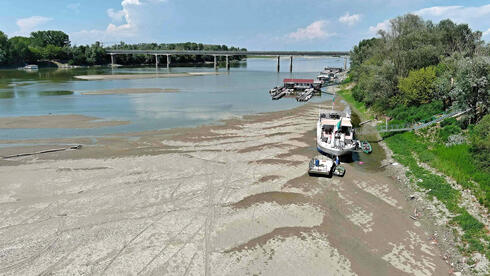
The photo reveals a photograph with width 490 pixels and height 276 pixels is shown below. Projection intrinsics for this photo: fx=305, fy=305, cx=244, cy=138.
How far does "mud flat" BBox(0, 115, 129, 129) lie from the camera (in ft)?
158

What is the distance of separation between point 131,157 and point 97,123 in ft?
65.8

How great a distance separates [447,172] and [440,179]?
145 centimetres

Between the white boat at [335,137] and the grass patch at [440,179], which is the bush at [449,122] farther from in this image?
the white boat at [335,137]

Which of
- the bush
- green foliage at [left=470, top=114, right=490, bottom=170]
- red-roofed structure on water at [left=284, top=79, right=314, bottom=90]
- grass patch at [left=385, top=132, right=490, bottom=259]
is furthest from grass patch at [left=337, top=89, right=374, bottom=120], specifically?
green foliage at [left=470, top=114, right=490, bottom=170]

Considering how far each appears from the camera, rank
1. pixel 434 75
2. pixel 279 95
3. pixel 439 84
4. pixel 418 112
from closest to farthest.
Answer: pixel 439 84, pixel 418 112, pixel 434 75, pixel 279 95

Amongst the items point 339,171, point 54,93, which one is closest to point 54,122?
point 54,93

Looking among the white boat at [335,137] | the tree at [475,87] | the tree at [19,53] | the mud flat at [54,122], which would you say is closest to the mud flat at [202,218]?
the white boat at [335,137]

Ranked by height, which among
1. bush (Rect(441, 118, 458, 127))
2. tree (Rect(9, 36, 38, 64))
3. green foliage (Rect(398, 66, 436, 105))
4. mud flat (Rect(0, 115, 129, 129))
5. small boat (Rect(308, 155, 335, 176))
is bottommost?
small boat (Rect(308, 155, 335, 176))

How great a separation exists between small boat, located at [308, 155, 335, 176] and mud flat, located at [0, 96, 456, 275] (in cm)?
89

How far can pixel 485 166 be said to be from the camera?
86.0ft

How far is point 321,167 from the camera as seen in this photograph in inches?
1186

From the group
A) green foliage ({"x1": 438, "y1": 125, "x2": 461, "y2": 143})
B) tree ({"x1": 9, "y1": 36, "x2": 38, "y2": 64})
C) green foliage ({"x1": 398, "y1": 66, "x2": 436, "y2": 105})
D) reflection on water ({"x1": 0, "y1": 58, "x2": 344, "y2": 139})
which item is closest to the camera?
green foliage ({"x1": 438, "y1": 125, "x2": 461, "y2": 143})

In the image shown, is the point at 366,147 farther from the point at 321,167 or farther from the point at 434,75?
the point at 434,75

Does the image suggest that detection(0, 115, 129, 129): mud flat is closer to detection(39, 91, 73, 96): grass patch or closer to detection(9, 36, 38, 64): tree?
detection(39, 91, 73, 96): grass patch
